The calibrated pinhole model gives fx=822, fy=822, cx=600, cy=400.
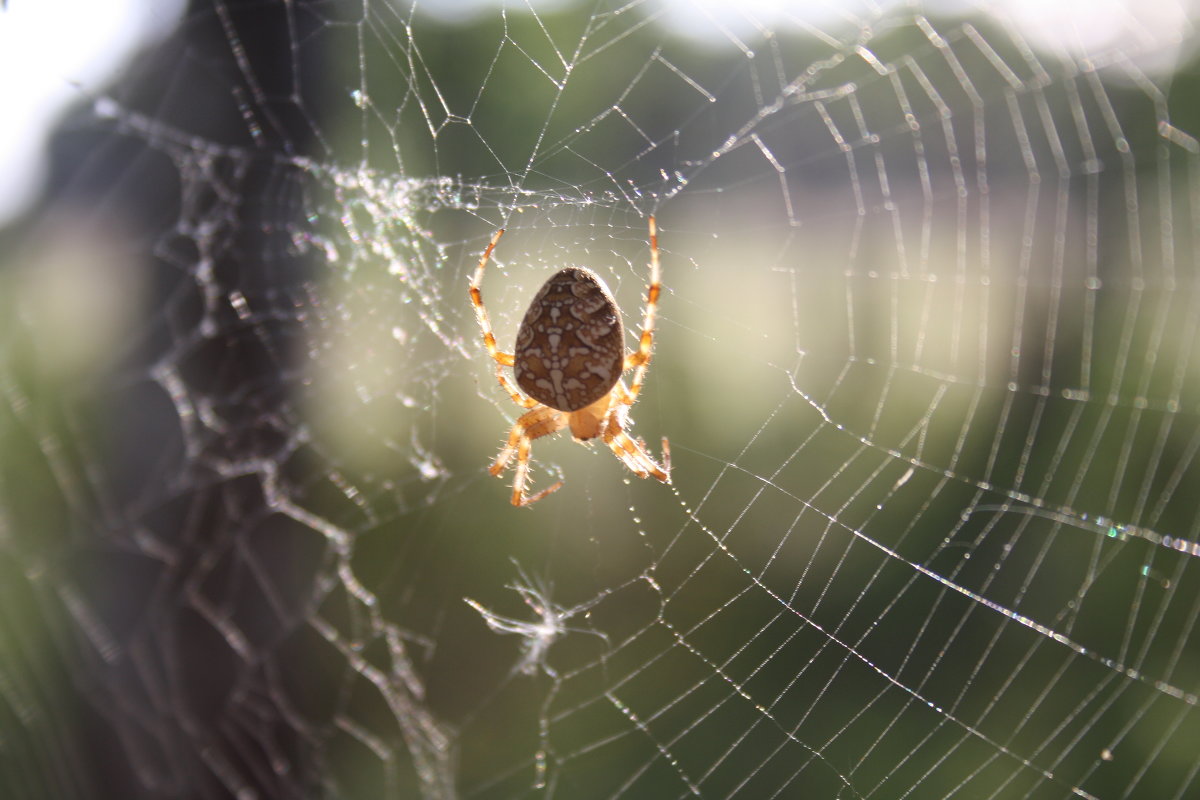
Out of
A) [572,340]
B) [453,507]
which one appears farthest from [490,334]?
[453,507]

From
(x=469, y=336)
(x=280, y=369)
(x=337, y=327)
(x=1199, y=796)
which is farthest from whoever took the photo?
(x=280, y=369)

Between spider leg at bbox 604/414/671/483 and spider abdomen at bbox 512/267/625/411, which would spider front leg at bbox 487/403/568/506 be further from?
spider abdomen at bbox 512/267/625/411

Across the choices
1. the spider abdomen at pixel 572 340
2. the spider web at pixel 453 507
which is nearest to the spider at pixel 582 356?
the spider abdomen at pixel 572 340

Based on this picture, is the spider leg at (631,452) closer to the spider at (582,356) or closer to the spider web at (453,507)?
the spider at (582,356)

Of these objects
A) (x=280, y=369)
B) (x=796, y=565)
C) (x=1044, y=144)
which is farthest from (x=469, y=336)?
(x=1044, y=144)

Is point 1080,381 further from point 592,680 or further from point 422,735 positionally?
point 422,735

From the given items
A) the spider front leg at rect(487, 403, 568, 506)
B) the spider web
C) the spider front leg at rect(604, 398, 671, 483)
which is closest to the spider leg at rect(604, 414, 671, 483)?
the spider front leg at rect(604, 398, 671, 483)
